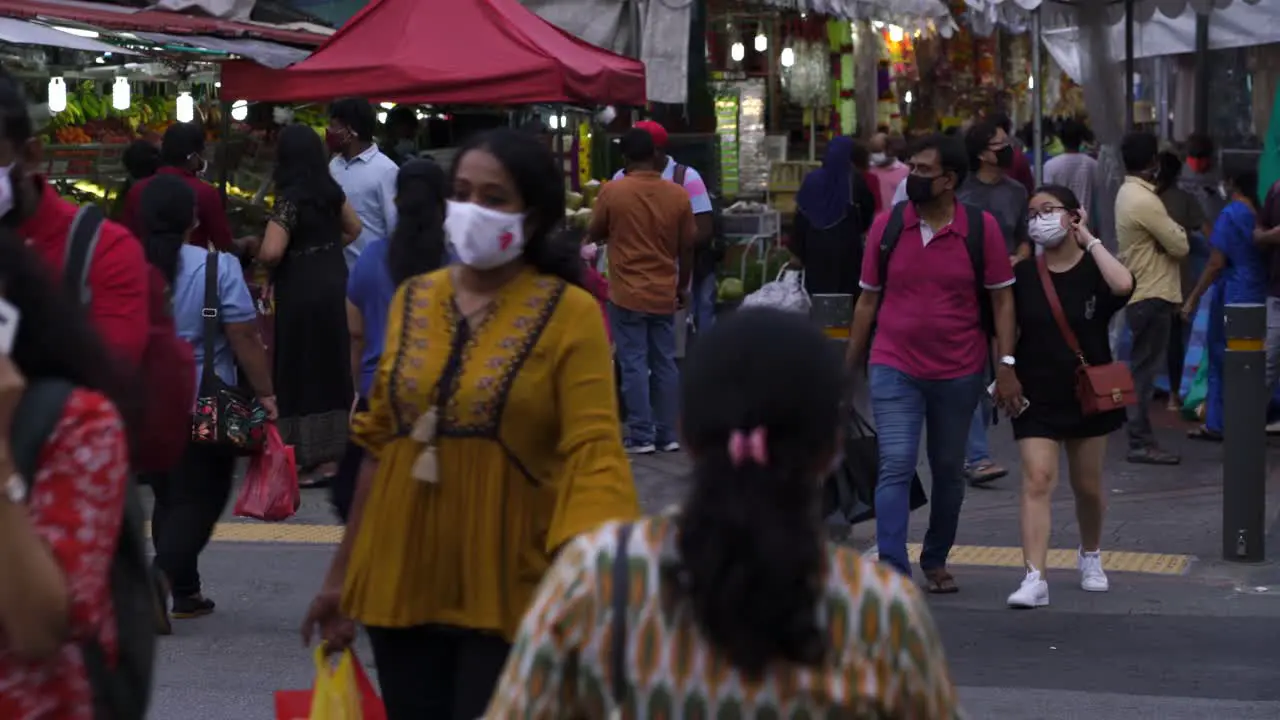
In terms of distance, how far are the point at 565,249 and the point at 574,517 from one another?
616mm

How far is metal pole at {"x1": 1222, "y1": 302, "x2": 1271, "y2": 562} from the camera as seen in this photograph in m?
8.59

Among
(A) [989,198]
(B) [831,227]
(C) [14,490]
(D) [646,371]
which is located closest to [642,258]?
(D) [646,371]

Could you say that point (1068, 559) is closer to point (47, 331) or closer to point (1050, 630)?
point (1050, 630)

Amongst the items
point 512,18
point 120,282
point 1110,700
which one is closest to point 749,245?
point 512,18

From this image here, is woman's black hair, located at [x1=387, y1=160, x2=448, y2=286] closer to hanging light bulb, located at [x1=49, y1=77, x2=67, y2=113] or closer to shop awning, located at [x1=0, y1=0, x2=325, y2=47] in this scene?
shop awning, located at [x1=0, y1=0, x2=325, y2=47]

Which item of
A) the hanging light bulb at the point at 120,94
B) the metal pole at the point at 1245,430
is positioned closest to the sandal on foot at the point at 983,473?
the metal pole at the point at 1245,430

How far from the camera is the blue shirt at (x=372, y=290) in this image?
648cm

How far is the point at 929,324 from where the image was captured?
7645 millimetres

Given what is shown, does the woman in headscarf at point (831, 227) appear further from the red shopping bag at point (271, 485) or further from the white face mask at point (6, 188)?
the white face mask at point (6, 188)

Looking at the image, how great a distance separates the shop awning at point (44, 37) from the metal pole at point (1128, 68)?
6.66 m

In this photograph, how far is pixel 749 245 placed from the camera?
649 inches

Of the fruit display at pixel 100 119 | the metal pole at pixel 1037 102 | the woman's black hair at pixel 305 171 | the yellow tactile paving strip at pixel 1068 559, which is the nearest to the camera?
the yellow tactile paving strip at pixel 1068 559

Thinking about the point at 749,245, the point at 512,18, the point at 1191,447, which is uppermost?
the point at 512,18

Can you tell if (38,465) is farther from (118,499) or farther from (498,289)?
(498,289)
